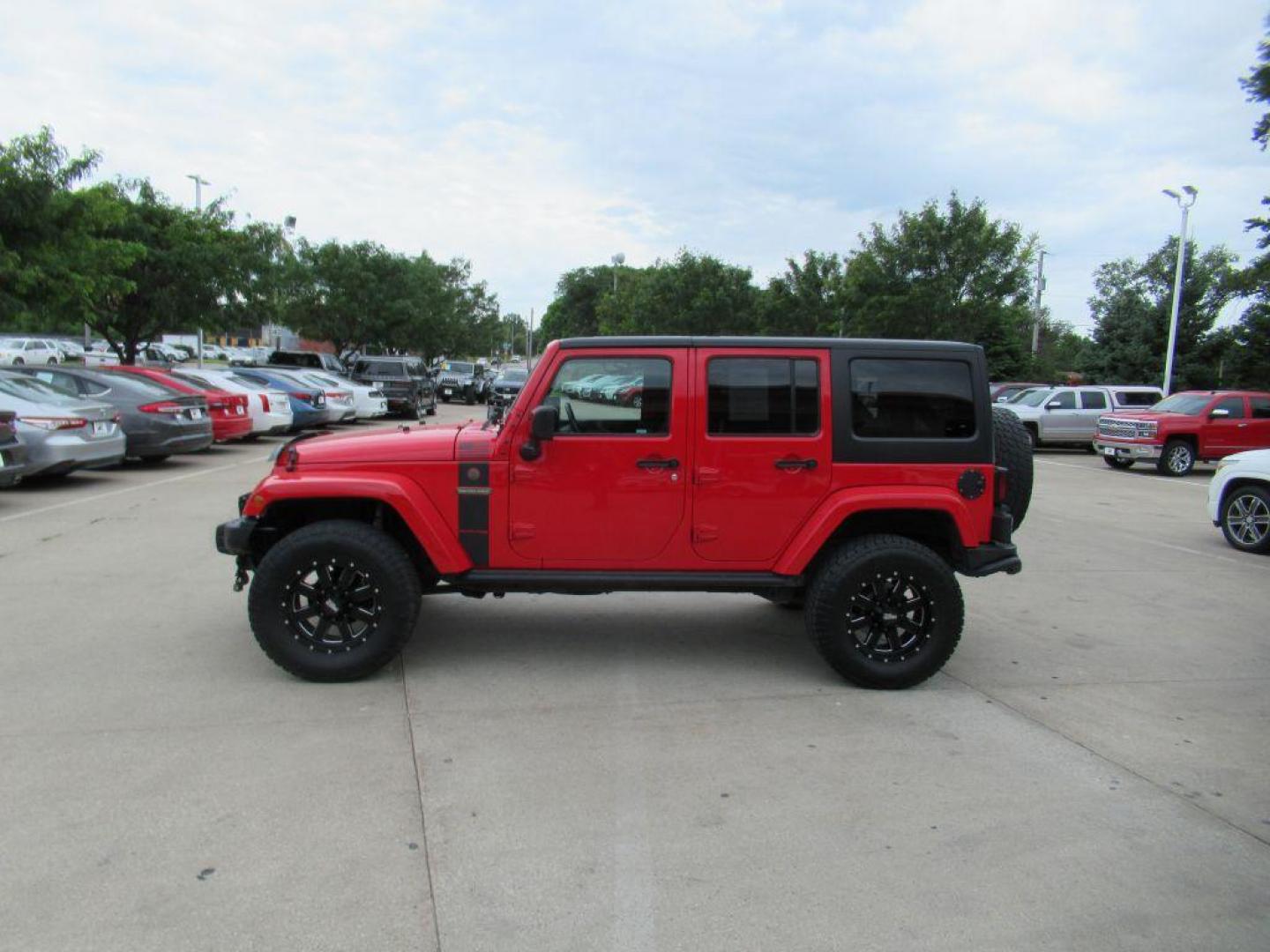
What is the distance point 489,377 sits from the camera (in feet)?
144

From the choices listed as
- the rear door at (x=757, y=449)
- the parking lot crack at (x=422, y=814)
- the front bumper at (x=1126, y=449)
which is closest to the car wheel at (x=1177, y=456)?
the front bumper at (x=1126, y=449)

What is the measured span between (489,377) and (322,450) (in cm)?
3901

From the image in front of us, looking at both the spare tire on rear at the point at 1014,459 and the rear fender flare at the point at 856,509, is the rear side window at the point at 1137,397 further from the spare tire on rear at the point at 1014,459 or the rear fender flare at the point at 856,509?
the rear fender flare at the point at 856,509

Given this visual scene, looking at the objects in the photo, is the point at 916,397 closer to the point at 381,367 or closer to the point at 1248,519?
the point at 1248,519

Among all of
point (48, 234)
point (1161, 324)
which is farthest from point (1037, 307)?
point (48, 234)

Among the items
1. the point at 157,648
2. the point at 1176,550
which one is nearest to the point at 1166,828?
the point at 157,648

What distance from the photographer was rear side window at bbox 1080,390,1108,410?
24.3m

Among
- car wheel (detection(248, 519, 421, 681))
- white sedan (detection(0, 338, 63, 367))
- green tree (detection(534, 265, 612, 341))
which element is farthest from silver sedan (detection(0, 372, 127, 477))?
green tree (detection(534, 265, 612, 341))

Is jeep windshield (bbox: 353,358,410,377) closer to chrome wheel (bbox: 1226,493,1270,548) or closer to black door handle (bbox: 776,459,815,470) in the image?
chrome wheel (bbox: 1226,493,1270,548)

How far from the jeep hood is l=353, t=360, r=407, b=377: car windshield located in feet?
80.1

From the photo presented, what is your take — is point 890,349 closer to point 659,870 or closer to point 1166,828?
point 1166,828

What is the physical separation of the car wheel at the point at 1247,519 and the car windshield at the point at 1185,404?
31.6 ft

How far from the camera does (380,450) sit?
5.25 meters

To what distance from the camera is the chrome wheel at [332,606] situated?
5.12 meters
